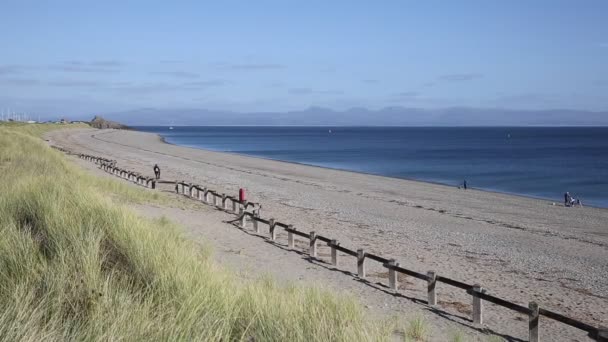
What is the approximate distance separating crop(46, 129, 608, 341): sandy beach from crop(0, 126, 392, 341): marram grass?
12.9ft

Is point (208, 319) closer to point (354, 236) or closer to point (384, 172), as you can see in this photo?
point (354, 236)

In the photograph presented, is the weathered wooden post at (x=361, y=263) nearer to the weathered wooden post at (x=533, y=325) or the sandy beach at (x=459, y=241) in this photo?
the sandy beach at (x=459, y=241)

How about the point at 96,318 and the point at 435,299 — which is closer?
the point at 96,318

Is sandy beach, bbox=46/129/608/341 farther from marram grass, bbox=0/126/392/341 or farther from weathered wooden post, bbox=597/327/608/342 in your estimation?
marram grass, bbox=0/126/392/341

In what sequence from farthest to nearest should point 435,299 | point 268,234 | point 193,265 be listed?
point 268,234
point 435,299
point 193,265

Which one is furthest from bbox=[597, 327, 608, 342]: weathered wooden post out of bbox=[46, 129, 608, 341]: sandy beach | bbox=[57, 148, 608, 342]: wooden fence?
bbox=[46, 129, 608, 341]: sandy beach

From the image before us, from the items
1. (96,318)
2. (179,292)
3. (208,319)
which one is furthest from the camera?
(179,292)

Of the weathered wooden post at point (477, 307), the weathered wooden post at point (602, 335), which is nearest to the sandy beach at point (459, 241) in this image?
the weathered wooden post at point (477, 307)

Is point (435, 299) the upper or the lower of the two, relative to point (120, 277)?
lower

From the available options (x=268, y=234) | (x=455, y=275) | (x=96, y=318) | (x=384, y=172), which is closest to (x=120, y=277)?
(x=96, y=318)

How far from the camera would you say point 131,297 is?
5.48 m

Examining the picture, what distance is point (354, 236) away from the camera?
1941cm

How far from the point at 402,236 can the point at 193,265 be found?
1361 cm

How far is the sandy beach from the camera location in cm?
1115
